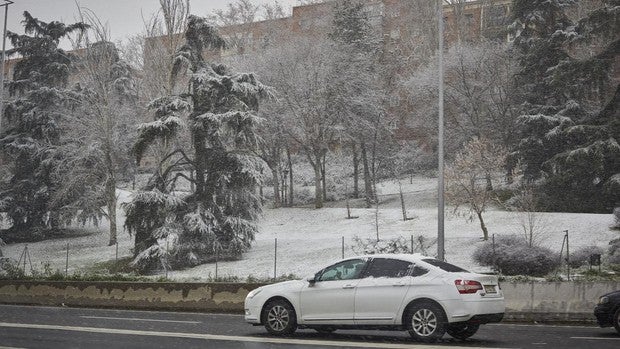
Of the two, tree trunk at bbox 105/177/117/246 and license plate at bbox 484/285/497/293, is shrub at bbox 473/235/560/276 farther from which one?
tree trunk at bbox 105/177/117/246

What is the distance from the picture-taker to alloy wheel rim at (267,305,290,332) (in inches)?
491

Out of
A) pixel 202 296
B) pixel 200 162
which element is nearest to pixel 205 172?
pixel 200 162

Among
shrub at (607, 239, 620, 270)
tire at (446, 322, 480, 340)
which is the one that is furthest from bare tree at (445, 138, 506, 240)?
tire at (446, 322, 480, 340)

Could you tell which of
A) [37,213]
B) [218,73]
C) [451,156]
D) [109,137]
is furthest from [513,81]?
[37,213]

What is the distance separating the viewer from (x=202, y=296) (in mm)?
20516

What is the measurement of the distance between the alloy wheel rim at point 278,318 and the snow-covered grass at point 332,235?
54.0 feet

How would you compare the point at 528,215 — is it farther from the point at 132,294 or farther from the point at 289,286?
the point at 289,286

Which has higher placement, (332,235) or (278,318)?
(278,318)

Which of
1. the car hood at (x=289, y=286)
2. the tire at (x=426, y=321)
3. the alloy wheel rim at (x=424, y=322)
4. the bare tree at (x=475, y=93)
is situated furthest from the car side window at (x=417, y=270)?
the bare tree at (x=475, y=93)

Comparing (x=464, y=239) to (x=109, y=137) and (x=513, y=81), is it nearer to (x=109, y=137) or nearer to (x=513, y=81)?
(x=513, y=81)

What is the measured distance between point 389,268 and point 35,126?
161 feet

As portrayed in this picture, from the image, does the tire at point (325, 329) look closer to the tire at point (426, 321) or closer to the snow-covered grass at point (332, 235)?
the tire at point (426, 321)

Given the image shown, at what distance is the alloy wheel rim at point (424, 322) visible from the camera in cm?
1113

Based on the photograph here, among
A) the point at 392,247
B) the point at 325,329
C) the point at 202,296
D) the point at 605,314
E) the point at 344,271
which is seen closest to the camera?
the point at 344,271
